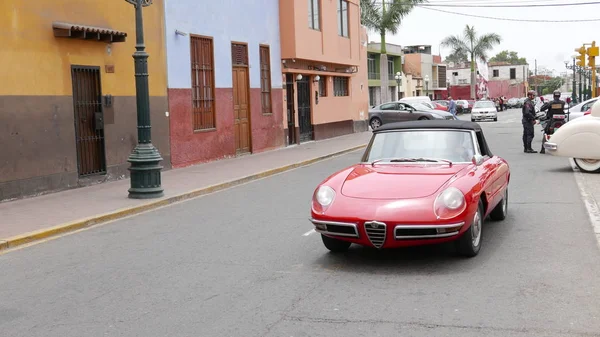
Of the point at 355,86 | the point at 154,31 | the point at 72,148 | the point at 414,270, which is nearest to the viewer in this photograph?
the point at 414,270

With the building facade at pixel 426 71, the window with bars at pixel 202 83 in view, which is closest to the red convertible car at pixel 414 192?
the window with bars at pixel 202 83

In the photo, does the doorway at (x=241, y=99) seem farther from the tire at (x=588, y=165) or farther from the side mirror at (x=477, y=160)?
the side mirror at (x=477, y=160)

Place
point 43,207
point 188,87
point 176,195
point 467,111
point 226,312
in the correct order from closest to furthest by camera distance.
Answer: point 226,312 < point 43,207 < point 176,195 < point 188,87 < point 467,111

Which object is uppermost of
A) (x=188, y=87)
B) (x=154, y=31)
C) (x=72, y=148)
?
(x=154, y=31)

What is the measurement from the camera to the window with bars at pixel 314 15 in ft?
84.3

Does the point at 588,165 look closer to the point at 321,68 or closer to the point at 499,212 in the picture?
the point at 499,212

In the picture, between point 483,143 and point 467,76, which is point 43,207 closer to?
point 483,143

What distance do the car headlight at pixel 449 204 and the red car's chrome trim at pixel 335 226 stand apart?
77 centimetres

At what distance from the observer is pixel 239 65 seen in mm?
21234

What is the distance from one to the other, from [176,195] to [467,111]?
55567mm

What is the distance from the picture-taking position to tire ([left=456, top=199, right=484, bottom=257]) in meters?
6.95

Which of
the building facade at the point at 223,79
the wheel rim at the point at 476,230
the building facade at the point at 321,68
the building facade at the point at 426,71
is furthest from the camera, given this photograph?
the building facade at the point at 426,71

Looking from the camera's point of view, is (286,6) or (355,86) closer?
(286,6)

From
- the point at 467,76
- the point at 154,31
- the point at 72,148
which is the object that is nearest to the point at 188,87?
the point at 154,31
